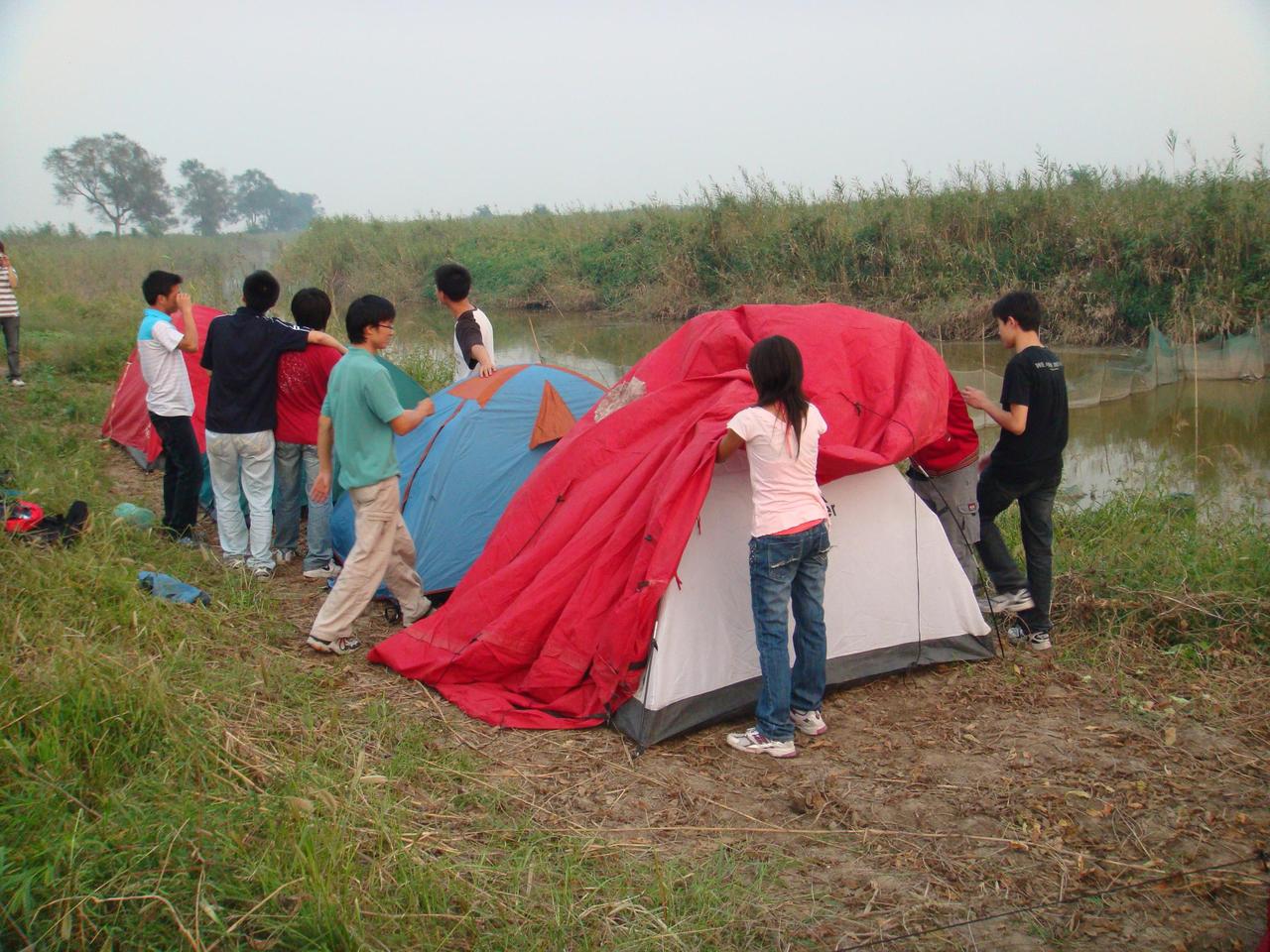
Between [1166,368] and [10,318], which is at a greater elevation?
[10,318]

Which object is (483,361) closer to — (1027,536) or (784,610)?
(784,610)

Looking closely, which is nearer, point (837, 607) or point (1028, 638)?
point (837, 607)

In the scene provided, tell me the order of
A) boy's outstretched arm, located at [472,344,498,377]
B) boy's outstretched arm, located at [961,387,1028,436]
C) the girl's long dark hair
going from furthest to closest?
boy's outstretched arm, located at [472,344,498,377]
boy's outstretched arm, located at [961,387,1028,436]
the girl's long dark hair

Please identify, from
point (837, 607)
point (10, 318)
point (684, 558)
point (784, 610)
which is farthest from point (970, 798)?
point (10, 318)

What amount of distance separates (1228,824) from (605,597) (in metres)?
2.36

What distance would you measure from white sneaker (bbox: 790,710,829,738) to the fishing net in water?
7.18 meters

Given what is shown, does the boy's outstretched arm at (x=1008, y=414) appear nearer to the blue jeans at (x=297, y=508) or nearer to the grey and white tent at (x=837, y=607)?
the grey and white tent at (x=837, y=607)

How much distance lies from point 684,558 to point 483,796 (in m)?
1.22

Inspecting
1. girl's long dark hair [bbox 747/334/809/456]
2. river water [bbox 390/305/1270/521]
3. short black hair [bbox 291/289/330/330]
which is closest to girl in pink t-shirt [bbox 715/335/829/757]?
girl's long dark hair [bbox 747/334/809/456]

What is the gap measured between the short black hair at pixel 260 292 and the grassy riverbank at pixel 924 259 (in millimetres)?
9357

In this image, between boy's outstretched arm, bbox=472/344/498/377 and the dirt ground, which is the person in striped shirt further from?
the dirt ground

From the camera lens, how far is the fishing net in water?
34.5 ft

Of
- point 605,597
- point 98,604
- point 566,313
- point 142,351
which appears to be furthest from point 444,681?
point 566,313

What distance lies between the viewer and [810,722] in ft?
13.4
